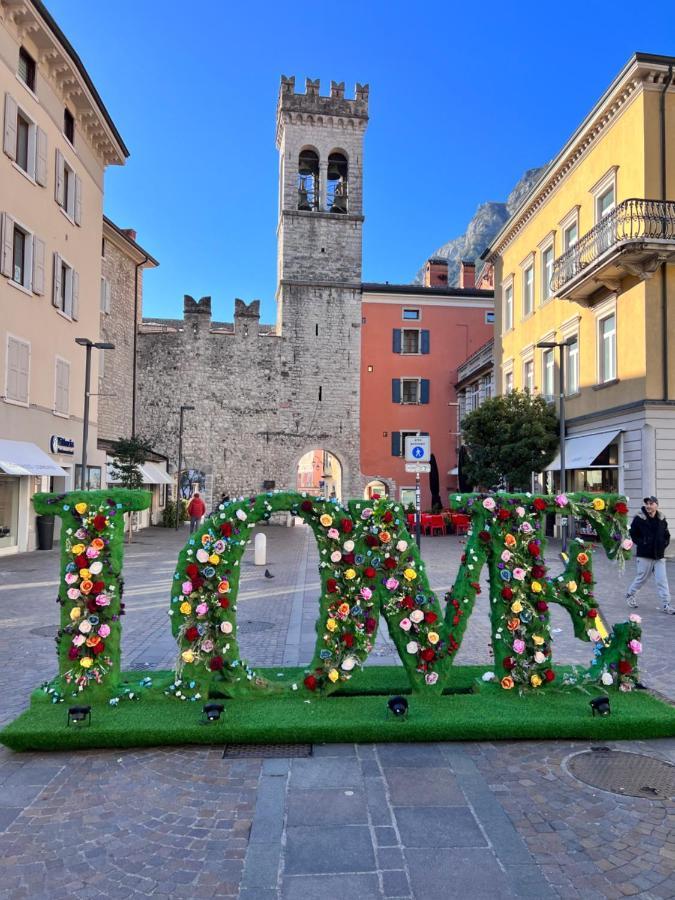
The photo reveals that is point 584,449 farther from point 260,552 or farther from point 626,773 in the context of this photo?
point 626,773

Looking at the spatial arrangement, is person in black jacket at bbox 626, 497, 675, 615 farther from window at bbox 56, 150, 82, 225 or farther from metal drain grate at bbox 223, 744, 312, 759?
window at bbox 56, 150, 82, 225

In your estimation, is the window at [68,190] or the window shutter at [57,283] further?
the window at [68,190]

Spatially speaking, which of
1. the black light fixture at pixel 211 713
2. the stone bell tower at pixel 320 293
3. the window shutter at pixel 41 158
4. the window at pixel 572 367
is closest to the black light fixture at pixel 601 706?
the black light fixture at pixel 211 713

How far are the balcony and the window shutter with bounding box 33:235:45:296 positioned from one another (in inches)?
624

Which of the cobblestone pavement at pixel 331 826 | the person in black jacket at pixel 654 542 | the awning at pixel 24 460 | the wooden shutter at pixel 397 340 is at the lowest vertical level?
the cobblestone pavement at pixel 331 826

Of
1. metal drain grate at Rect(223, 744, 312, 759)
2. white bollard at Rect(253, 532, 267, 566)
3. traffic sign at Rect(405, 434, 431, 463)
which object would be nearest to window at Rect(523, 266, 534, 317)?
traffic sign at Rect(405, 434, 431, 463)

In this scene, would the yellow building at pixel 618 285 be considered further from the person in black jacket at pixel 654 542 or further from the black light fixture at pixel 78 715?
the black light fixture at pixel 78 715

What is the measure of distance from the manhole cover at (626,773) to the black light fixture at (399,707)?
46.7 inches

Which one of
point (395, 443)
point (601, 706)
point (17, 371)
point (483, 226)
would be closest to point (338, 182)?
point (395, 443)

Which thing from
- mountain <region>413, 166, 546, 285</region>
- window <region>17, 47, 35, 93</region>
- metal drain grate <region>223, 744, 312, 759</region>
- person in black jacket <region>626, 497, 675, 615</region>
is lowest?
metal drain grate <region>223, 744, 312, 759</region>

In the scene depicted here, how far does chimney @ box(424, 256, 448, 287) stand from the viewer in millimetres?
43906

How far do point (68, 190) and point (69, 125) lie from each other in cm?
213

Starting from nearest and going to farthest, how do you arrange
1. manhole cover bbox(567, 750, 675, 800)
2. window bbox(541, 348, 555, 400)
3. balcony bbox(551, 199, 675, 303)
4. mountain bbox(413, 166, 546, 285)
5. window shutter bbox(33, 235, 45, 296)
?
manhole cover bbox(567, 750, 675, 800)
balcony bbox(551, 199, 675, 303)
window shutter bbox(33, 235, 45, 296)
window bbox(541, 348, 555, 400)
mountain bbox(413, 166, 546, 285)

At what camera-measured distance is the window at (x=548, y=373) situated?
2417cm
